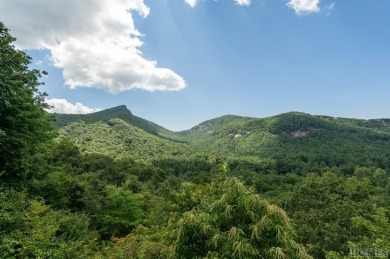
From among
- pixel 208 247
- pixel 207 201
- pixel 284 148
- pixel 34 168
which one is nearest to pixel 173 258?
pixel 208 247

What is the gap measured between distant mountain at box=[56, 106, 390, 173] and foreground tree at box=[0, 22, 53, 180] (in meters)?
86.3

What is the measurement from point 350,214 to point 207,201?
19501mm

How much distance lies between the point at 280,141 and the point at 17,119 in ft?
471

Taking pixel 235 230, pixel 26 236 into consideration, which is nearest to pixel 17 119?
pixel 26 236

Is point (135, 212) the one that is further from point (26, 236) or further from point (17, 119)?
point (26, 236)

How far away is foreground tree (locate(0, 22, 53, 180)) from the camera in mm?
14328

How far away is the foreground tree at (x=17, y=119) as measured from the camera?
14.3 metres

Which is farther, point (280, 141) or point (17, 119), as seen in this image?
point (280, 141)

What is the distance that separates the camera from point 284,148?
138 metres

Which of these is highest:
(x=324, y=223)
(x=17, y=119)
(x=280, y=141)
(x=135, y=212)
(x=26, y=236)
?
(x=280, y=141)

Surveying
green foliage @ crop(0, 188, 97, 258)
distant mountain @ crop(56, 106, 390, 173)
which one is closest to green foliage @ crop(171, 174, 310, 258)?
green foliage @ crop(0, 188, 97, 258)

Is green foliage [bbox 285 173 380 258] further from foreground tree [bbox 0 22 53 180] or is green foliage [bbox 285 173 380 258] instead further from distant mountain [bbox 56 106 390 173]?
distant mountain [bbox 56 106 390 173]

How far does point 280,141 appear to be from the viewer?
148250mm

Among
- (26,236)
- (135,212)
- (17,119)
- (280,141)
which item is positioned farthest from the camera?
(280,141)
